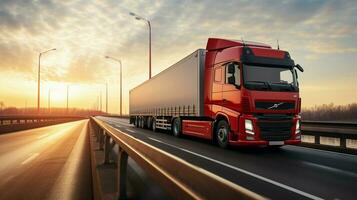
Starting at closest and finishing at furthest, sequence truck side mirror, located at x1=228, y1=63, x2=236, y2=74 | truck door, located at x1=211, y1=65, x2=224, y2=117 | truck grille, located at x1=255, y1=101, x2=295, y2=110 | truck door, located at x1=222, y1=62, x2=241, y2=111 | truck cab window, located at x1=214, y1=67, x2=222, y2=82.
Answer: truck grille, located at x1=255, y1=101, x2=295, y2=110
truck door, located at x1=222, y1=62, x2=241, y2=111
truck side mirror, located at x1=228, y1=63, x2=236, y2=74
truck door, located at x1=211, y1=65, x2=224, y2=117
truck cab window, located at x1=214, y1=67, x2=222, y2=82

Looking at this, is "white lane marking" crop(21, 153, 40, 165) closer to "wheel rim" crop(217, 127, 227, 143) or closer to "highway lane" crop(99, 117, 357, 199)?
"highway lane" crop(99, 117, 357, 199)

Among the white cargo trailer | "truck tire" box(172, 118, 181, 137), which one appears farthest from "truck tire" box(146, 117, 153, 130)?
"truck tire" box(172, 118, 181, 137)

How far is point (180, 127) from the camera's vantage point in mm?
18719

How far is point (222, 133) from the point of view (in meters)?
13.4

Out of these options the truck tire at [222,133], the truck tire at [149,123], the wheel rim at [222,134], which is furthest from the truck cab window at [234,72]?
the truck tire at [149,123]

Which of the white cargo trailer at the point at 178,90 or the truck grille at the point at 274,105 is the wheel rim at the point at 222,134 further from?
the white cargo trailer at the point at 178,90

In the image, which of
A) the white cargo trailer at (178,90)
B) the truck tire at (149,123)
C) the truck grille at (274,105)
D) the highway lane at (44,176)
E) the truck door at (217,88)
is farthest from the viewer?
the truck tire at (149,123)

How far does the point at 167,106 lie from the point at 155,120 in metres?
3.66

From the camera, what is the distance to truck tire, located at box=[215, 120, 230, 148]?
13.0 m

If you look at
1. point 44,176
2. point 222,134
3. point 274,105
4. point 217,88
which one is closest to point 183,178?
point 44,176

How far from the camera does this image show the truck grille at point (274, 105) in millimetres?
11922

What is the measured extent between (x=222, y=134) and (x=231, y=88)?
5.87ft

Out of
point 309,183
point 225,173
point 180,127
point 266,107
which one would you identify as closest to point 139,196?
point 225,173

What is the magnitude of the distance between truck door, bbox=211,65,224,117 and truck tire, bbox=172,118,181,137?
197 inches
